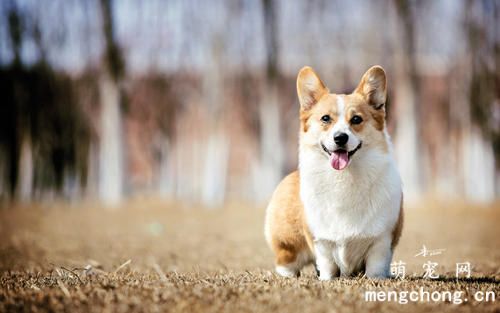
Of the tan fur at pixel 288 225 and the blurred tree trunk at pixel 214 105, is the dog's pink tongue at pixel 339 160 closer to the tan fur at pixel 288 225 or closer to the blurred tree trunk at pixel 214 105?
the tan fur at pixel 288 225

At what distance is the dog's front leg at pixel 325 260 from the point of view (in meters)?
4.15

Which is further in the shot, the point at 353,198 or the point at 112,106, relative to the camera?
the point at 112,106

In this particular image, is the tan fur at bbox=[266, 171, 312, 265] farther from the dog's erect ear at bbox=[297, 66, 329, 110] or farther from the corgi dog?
the dog's erect ear at bbox=[297, 66, 329, 110]

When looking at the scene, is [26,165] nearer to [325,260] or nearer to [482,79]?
[482,79]

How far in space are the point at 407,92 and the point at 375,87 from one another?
1449 centimetres

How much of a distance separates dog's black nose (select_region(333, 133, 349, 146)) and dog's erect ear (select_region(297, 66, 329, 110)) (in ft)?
2.03

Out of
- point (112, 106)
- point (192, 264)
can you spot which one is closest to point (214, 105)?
point (112, 106)

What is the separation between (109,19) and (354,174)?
53.6ft

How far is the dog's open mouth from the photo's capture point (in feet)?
12.9

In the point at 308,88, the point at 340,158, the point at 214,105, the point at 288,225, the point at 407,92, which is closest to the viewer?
the point at 340,158

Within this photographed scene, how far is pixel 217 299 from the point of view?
319 cm

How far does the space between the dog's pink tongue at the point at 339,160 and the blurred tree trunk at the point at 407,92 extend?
563 inches

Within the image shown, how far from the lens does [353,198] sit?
4.06 metres

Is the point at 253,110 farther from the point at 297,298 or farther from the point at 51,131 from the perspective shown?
the point at 297,298
